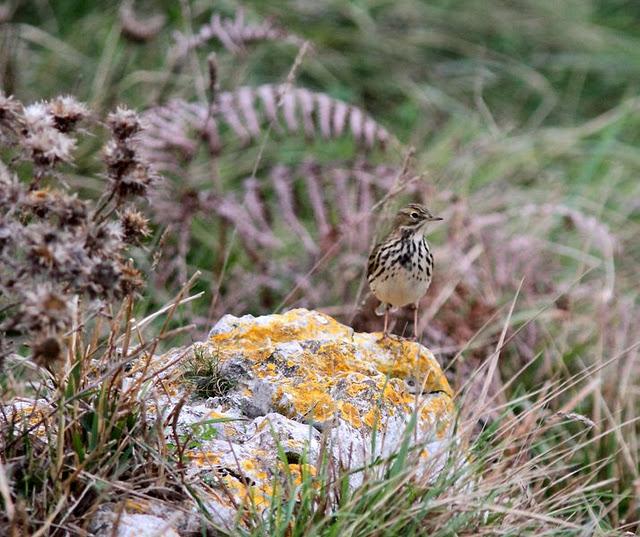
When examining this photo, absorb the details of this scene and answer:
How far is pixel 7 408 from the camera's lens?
10.8 ft

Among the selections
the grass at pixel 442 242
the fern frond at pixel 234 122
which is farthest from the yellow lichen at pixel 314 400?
the fern frond at pixel 234 122

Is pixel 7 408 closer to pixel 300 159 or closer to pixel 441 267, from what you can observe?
pixel 441 267

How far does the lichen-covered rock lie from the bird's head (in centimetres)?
71

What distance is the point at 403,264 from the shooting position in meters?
4.20

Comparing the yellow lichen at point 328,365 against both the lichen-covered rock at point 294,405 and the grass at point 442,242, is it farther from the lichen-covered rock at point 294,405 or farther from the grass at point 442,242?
the grass at point 442,242

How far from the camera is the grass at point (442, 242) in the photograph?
293cm

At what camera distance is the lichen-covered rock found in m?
3.03

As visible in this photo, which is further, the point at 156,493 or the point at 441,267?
the point at 441,267

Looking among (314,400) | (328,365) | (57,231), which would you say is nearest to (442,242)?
(328,365)

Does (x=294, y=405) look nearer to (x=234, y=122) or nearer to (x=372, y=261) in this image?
(x=372, y=261)

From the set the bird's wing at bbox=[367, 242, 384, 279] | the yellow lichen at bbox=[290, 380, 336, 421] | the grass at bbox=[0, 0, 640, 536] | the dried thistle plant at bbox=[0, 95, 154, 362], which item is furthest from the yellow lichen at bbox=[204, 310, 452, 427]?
the dried thistle plant at bbox=[0, 95, 154, 362]

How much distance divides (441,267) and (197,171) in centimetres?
186

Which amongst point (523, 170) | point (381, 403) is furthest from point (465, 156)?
point (381, 403)

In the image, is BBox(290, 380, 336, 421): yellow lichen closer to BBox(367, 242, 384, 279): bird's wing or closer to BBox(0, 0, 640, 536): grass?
BBox(0, 0, 640, 536): grass
